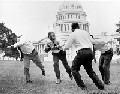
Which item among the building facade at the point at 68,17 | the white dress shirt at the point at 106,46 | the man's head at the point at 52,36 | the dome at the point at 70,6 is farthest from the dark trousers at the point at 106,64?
the dome at the point at 70,6

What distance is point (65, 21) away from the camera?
96.3 metres

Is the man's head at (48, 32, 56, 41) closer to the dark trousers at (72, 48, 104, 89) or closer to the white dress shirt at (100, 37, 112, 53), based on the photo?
the white dress shirt at (100, 37, 112, 53)

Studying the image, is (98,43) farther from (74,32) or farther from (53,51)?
(53,51)

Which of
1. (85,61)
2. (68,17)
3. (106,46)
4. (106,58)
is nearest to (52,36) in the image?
(106,46)

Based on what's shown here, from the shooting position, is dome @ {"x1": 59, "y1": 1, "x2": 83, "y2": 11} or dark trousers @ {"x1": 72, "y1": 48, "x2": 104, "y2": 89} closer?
dark trousers @ {"x1": 72, "y1": 48, "x2": 104, "y2": 89}

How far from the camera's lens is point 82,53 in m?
8.52

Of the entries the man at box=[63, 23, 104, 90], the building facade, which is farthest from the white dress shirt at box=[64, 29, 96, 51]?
the building facade

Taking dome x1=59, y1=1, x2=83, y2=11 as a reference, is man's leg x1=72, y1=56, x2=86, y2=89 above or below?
below

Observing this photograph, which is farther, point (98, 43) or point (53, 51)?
point (53, 51)

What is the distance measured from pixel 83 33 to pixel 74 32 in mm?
241

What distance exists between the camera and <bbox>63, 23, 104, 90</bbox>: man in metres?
8.52

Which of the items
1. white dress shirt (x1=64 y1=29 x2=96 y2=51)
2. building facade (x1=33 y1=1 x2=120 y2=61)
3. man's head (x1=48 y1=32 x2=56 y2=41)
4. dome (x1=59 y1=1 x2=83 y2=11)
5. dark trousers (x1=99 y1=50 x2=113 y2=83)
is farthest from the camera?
dome (x1=59 y1=1 x2=83 y2=11)

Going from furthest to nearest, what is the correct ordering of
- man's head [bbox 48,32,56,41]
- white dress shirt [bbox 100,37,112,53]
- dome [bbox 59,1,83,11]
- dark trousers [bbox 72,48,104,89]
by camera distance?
dome [bbox 59,1,83,11] → man's head [bbox 48,32,56,41] → white dress shirt [bbox 100,37,112,53] → dark trousers [bbox 72,48,104,89]

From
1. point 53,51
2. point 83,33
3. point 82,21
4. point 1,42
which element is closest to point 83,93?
point 83,33
